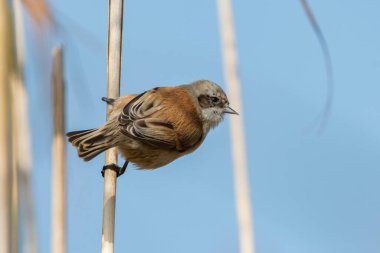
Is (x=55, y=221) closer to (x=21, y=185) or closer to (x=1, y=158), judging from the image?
(x=21, y=185)

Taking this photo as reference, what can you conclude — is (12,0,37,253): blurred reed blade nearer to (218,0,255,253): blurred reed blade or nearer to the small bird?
(218,0,255,253): blurred reed blade

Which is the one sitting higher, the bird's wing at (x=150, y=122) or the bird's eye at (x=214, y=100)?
the bird's eye at (x=214, y=100)

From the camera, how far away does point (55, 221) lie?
2.19m

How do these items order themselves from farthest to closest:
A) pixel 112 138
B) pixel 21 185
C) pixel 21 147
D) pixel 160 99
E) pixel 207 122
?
pixel 207 122 < pixel 160 99 < pixel 112 138 < pixel 21 147 < pixel 21 185

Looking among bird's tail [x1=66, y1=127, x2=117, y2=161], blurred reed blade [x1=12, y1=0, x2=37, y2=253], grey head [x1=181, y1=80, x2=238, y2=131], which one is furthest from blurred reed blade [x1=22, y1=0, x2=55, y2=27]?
grey head [x1=181, y1=80, x2=238, y2=131]

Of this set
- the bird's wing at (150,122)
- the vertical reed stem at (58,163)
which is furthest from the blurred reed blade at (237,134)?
the bird's wing at (150,122)

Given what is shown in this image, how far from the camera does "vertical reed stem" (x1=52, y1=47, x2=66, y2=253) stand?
84.3 inches

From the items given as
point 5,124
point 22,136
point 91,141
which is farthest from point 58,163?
point 91,141

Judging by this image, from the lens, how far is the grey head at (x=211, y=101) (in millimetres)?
4777

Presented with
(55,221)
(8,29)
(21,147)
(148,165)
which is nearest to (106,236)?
(55,221)

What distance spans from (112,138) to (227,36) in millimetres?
1611

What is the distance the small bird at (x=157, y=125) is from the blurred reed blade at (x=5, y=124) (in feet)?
5.82

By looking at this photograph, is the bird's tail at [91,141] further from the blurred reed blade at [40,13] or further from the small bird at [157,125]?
the blurred reed blade at [40,13]

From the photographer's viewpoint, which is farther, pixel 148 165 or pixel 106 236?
pixel 148 165
